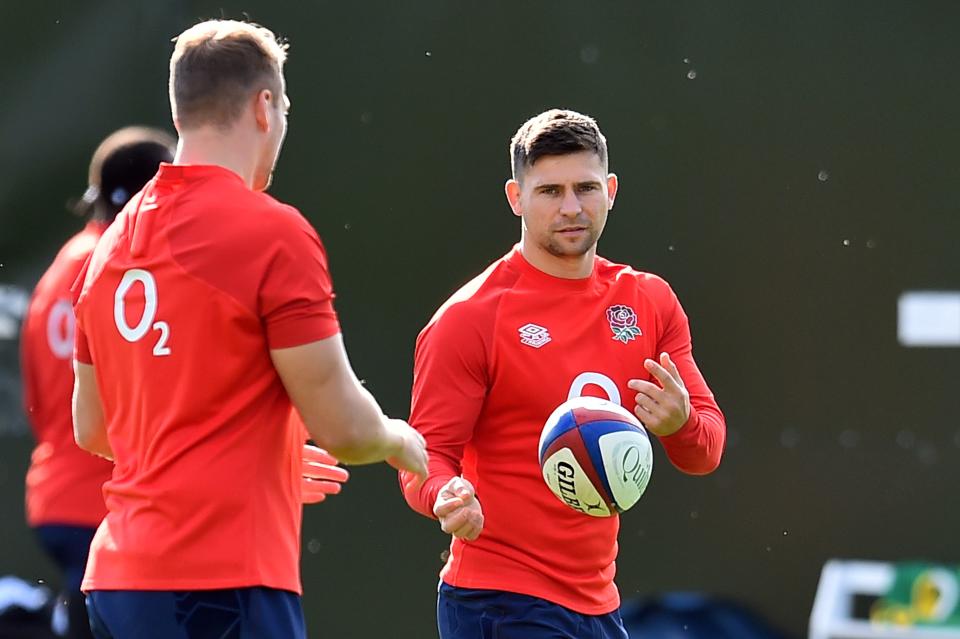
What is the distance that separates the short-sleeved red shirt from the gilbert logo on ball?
34.0 inches

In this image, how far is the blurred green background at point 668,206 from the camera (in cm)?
535

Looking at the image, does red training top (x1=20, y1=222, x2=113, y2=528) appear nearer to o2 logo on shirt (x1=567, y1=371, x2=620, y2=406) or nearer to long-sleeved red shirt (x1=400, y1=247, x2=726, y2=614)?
long-sleeved red shirt (x1=400, y1=247, x2=726, y2=614)

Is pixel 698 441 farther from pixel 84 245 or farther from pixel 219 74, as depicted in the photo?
pixel 84 245

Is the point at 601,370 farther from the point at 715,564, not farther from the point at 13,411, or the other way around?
the point at 13,411

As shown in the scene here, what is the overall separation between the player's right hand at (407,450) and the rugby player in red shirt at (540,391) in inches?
23.2

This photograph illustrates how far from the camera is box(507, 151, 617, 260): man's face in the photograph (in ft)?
12.5

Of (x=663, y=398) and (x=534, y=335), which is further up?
(x=534, y=335)

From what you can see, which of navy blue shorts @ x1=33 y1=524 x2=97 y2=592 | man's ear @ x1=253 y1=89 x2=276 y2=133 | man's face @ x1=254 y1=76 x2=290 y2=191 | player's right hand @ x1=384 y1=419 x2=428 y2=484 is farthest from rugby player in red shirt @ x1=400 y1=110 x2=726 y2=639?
navy blue shorts @ x1=33 y1=524 x2=97 y2=592

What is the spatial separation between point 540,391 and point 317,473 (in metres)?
0.82

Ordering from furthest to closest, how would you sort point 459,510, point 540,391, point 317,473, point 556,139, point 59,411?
point 59,411 < point 556,139 < point 540,391 < point 459,510 < point 317,473

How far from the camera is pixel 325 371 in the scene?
276 centimetres

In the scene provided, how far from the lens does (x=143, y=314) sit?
2.82m

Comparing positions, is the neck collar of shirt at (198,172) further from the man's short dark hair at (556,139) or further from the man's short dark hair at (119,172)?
the man's short dark hair at (119,172)

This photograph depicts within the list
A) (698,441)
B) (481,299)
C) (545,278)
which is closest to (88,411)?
(481,299)
